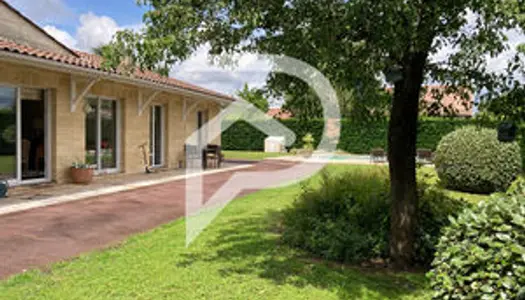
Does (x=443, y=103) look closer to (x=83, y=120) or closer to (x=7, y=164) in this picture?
(x=7, y=164)

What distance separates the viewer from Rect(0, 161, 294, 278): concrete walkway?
543cm

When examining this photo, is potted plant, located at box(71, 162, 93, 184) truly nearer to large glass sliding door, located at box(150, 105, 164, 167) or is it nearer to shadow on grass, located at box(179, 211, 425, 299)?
large glass sliding door, located at box(150, 105, 164, 167)

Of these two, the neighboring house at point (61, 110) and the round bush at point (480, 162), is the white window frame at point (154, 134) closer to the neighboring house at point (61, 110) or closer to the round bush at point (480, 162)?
the neighboring house at point (61, 110)

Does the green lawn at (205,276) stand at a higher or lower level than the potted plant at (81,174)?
lower

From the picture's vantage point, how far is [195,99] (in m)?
18.9

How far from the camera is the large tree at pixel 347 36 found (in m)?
3.36

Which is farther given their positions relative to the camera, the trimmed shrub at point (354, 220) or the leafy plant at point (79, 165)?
the leafy plant at point (79, 165)

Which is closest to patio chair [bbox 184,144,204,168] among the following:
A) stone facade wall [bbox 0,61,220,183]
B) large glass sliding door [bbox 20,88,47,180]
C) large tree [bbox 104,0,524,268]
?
stone facade wall [bbox 0,61,220,183]

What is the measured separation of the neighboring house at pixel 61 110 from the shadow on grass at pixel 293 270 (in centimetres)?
458

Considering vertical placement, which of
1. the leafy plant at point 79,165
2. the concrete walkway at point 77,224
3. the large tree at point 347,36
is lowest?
the concrete walkway at point 77,224

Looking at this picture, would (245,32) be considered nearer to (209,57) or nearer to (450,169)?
(209,57)

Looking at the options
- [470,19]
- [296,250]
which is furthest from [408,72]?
[296,250]

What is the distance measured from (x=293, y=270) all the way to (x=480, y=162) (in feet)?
30.3
